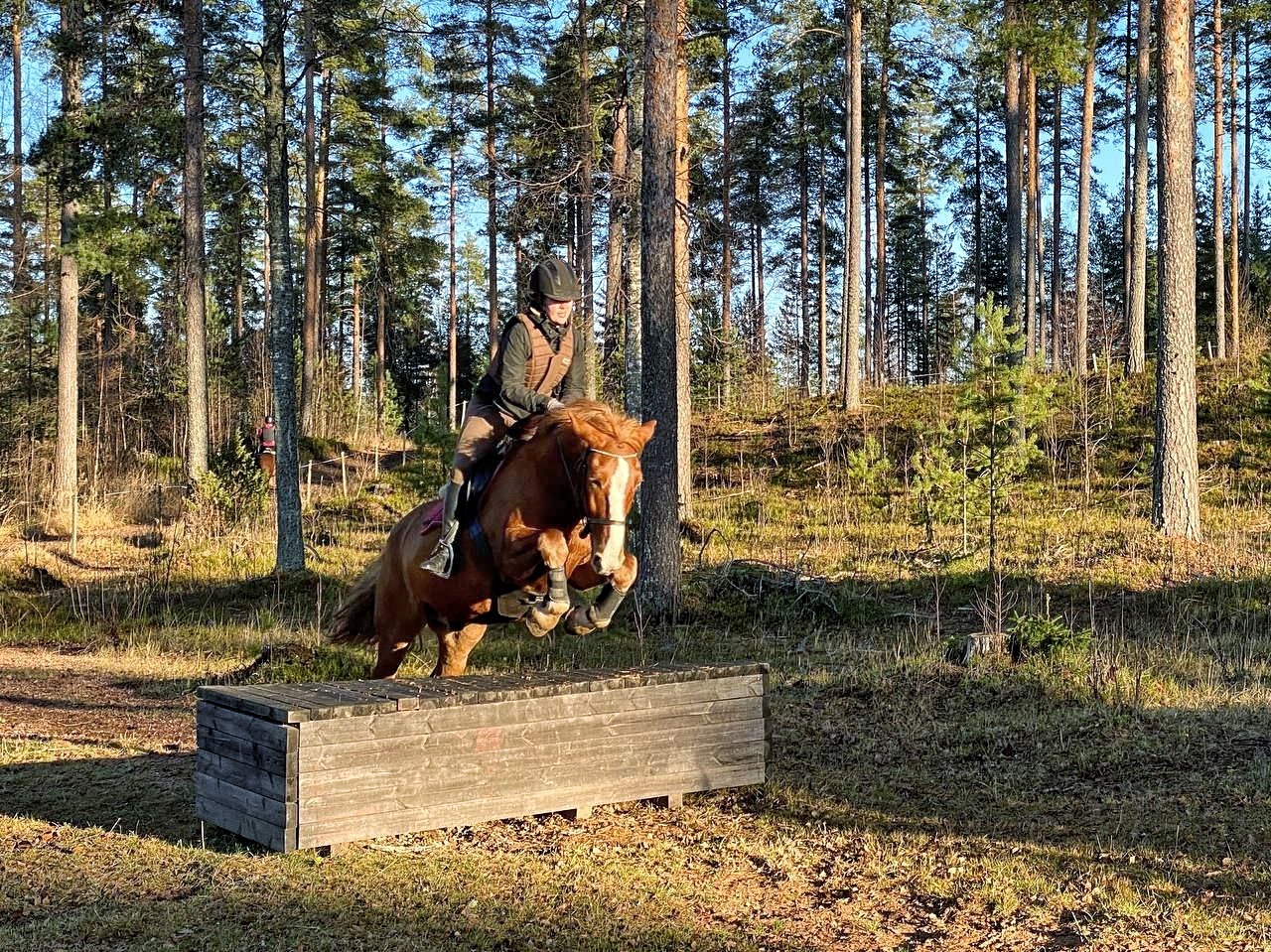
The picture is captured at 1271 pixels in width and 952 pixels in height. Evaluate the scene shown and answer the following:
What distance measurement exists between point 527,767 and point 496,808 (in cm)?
28

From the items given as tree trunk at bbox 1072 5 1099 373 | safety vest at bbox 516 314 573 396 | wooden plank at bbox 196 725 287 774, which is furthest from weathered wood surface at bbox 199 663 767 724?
tree trunk at bbox 1072 5 1099 373

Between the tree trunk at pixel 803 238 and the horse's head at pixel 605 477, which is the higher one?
the tree trunk at pixel 803 238

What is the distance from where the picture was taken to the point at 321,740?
5.70 m

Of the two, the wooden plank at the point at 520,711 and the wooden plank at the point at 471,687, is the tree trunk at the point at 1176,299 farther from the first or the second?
the wooden plank at the point at 471,687

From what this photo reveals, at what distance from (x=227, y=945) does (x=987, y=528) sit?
54.2ft

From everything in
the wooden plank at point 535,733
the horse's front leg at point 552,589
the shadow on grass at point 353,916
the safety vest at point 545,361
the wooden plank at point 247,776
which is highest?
the safety vest at point 545,361

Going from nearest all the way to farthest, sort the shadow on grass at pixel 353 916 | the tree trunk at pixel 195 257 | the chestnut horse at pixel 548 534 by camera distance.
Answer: the shadow on grass at pixel 353 916, the chestnut horse at pixel 548 534, the tree trunk at pixel 195 257

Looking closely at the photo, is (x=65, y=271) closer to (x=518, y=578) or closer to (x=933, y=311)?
(x=518, y=578)

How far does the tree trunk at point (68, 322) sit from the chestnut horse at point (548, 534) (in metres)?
19.2

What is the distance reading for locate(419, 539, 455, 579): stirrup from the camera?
265 inches

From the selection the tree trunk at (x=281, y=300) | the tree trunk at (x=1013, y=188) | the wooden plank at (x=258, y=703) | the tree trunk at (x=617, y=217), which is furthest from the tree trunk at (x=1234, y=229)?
the wooden plank at (x=258, y=703)

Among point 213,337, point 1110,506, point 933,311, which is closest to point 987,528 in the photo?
point 1110,506

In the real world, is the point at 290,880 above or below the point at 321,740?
below

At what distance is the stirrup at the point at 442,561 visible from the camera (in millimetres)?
6738
